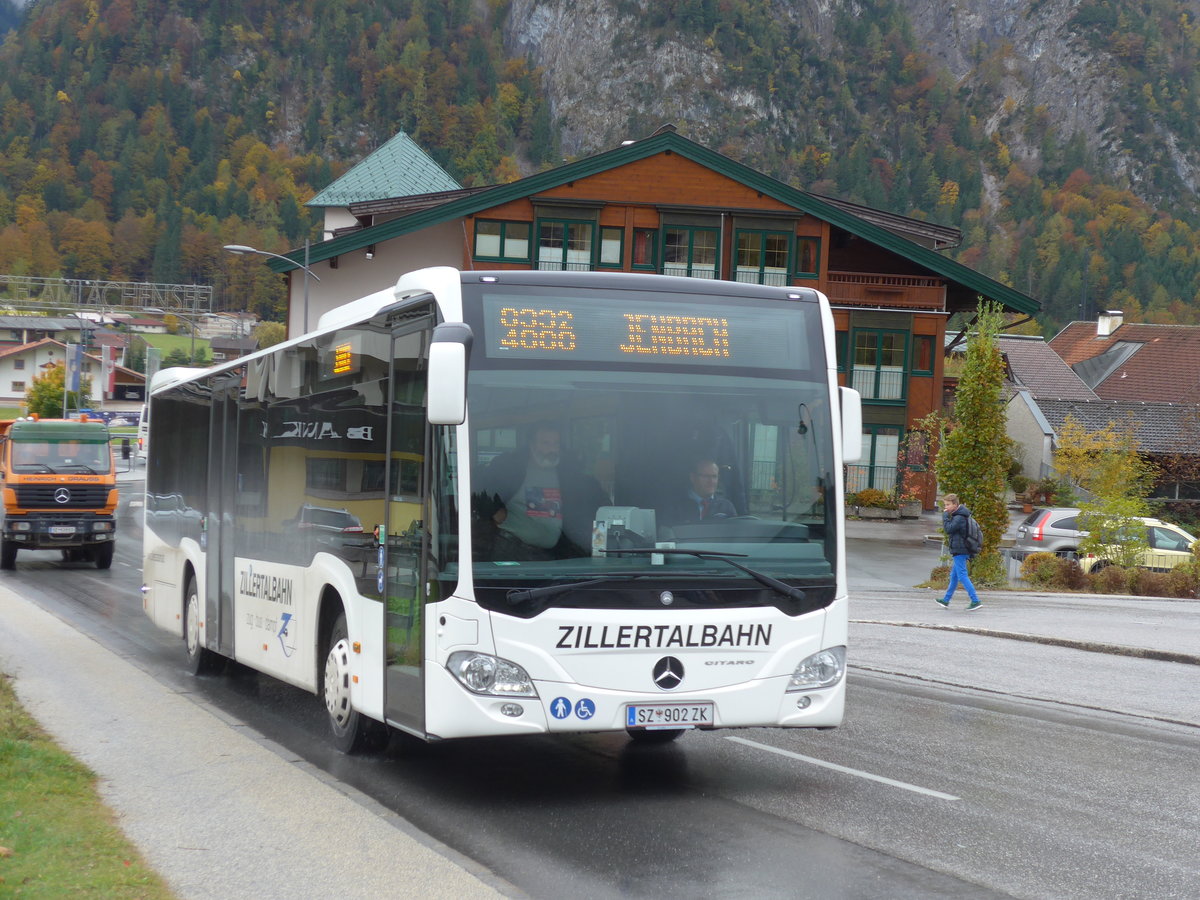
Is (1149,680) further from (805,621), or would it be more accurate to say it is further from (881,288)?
(881,288)

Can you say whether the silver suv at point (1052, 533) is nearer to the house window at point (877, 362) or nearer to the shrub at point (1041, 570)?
the shrub at point (1041, 570)

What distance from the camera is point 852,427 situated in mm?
8336

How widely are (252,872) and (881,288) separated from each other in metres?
46.6

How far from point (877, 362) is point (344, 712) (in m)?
43.9

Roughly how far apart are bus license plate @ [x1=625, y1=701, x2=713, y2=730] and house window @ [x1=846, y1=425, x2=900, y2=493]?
4344cm

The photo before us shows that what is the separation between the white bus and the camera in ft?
24.9

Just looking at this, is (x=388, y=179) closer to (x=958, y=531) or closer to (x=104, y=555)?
(x=104, y=555)

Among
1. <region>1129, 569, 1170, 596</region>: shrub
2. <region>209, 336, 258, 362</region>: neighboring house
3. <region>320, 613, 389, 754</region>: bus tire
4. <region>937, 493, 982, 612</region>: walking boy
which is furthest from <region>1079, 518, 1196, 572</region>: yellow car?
<region>209, 336, 258, 362</region>: neighboring house

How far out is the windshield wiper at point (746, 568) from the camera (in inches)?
309

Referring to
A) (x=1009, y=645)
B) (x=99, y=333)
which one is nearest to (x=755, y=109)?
(x=99, y=333)

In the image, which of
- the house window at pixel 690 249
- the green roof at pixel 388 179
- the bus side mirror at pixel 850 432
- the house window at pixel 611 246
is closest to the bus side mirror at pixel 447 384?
the bus side mirror at pixel 850 432

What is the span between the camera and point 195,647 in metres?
13.7

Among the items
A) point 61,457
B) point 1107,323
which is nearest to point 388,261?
point 61,457

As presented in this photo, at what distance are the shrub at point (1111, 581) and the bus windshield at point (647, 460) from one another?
63.4 feet
